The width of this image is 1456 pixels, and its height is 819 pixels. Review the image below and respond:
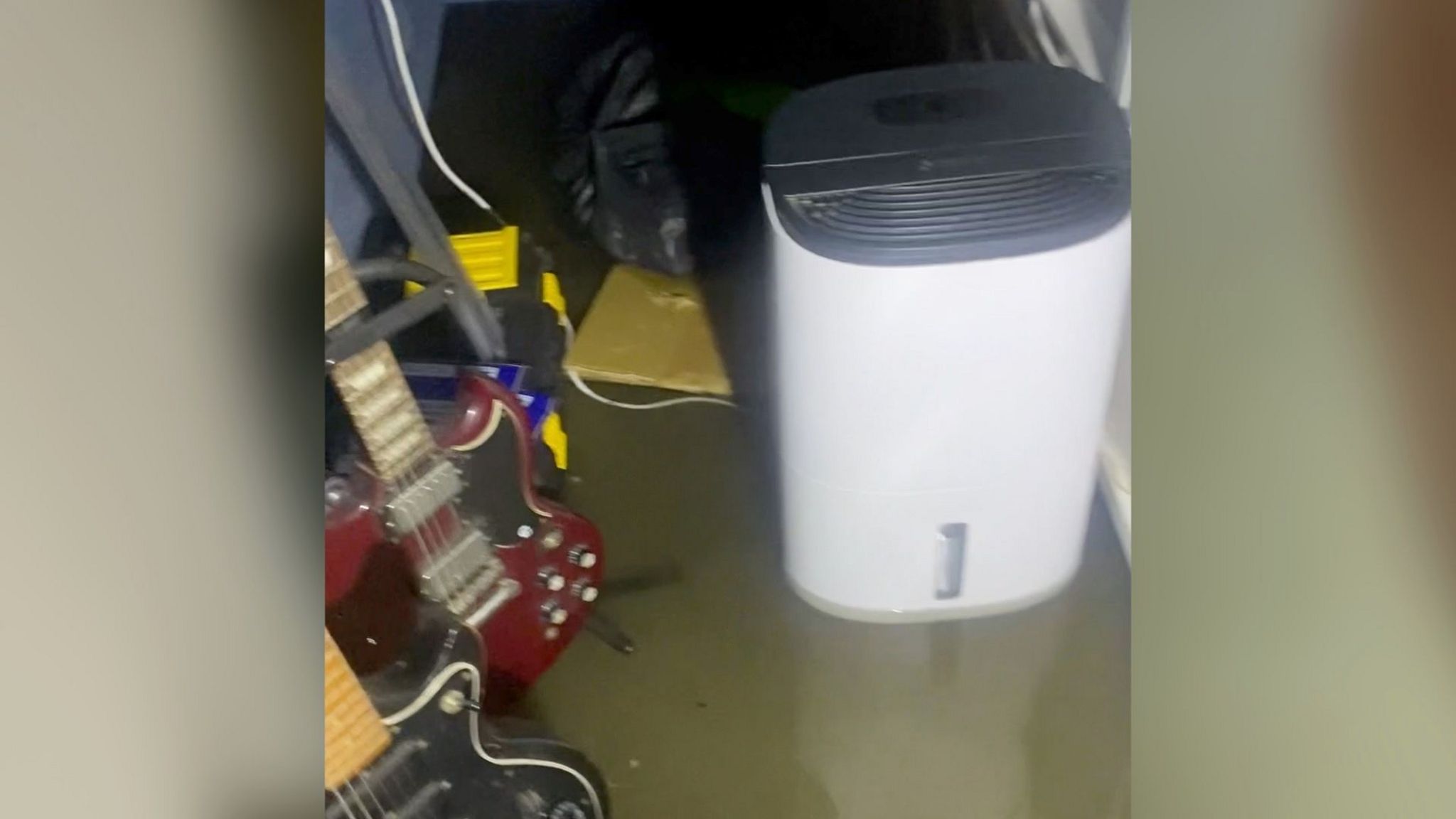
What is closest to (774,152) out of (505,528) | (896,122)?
(896,122)

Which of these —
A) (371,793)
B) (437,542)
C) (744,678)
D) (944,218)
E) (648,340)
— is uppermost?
(944,218)

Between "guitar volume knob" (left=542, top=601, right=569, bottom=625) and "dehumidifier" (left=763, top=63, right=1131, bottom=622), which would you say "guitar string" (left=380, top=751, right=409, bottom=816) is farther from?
"dehumidifier" (left=763, top=63, right=1131, bottom=622)

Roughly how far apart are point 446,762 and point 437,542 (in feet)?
0.64

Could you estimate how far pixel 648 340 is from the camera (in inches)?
32.6

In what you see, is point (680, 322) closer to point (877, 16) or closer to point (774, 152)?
point (774, 152)

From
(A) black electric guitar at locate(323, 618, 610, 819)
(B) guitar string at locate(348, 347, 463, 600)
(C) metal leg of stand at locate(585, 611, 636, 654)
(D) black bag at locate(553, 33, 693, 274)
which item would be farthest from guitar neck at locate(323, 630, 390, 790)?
(D) black bag at locate(553, 33, 693, 274)

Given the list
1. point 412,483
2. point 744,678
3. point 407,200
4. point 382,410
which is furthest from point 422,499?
point 744,678

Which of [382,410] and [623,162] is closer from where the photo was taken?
[382,410]

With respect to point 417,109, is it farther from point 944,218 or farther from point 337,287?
point 944,218

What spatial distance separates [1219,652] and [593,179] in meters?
0.52

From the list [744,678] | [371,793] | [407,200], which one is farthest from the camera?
[744,678]

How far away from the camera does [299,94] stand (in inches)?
14.6

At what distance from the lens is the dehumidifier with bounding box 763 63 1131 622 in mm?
609

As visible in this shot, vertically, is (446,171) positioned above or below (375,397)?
above
